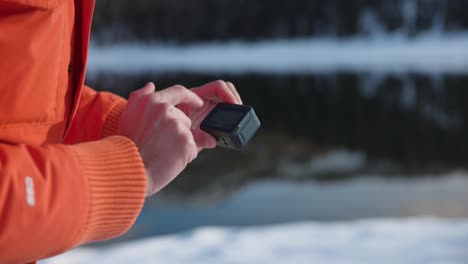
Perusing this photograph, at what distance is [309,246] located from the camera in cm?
200

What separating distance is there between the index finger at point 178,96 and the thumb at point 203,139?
33 mm

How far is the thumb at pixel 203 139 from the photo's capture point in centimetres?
84

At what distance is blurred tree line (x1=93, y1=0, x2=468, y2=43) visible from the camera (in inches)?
1261

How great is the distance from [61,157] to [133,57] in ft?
102

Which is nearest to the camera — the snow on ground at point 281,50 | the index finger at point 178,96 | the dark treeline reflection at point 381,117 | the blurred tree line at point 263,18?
the index finger at point 178,96

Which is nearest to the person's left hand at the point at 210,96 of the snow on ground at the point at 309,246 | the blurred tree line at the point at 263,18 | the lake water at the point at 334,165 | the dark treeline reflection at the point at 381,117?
the snow on ground at the point at 309,246

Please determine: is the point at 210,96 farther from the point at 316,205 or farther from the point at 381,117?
the point at 381,117

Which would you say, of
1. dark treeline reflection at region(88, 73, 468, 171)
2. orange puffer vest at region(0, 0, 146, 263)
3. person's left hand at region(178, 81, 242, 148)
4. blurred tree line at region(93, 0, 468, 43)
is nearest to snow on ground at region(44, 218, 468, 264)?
person's left hand at region(178, 81, 242, 148)

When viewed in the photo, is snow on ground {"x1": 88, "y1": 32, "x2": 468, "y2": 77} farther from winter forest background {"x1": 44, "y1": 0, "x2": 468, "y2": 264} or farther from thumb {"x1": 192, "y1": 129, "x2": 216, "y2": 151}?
thumb {"x1": 192, "y1": 129, "x2": 216, "y2": 151}

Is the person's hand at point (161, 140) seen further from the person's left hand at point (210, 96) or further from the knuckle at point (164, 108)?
the person's left hand at point (210, 96)

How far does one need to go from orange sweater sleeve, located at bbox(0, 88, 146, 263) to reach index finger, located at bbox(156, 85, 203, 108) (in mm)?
72

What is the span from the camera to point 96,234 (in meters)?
0.70

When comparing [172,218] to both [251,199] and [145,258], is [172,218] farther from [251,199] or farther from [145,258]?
[145,258]

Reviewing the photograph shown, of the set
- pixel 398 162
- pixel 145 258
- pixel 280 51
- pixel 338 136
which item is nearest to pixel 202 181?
pixel 398 162
